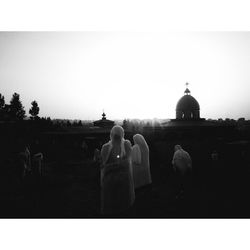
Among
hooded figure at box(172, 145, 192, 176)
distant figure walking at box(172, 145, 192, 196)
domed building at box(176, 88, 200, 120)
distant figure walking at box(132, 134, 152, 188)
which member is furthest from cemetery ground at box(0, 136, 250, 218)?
domed building at box(176, 88, 200, 120)

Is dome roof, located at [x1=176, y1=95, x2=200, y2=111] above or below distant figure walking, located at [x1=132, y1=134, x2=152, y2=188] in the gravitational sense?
above

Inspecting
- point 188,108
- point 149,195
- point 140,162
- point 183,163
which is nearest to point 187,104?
point 188,108

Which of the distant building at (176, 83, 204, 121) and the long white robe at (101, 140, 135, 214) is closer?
the long white robe at (101, 140, 135, 214)

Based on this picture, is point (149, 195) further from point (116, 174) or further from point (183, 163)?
point (116, 174)

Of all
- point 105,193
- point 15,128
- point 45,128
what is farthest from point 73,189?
point 45,128

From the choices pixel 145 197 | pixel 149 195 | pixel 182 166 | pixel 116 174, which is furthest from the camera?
pixel 182 166

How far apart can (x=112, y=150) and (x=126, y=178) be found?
0.57 m

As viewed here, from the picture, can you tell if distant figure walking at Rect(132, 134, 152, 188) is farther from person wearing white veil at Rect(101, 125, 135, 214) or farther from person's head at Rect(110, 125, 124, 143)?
person's head at Rect(110, 125, 124, 143)

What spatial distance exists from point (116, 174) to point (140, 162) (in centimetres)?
92

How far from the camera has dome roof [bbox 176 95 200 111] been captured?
25.2 metres

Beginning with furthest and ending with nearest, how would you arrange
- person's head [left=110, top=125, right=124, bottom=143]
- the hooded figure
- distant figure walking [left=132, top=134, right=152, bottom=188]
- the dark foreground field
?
the hooded figure < the dark foreground field < distant figure walking [left=132, top=134, right=152, bottom=188] < person's head [left=110, top=125, right=124, bottom=143]

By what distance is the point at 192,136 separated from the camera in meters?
20.4

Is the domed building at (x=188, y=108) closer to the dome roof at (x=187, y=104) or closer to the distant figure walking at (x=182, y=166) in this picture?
the dome roof at (x=187, y=104)

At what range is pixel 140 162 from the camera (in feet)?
15.0
